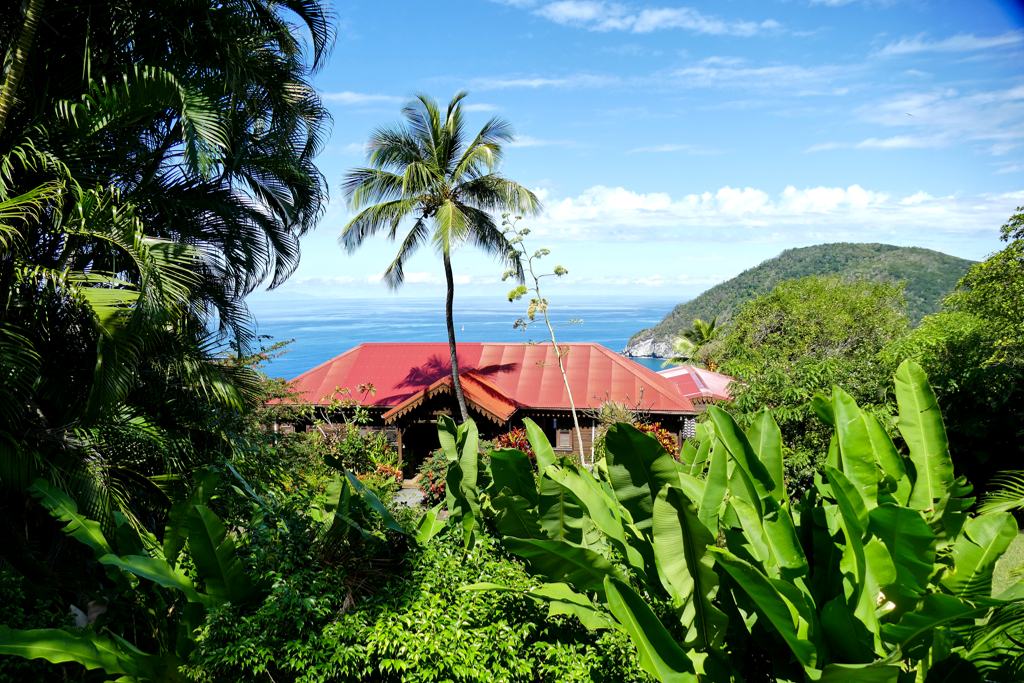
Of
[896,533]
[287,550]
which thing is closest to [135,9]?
[287,550]

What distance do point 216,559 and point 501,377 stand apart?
1595 centimetres

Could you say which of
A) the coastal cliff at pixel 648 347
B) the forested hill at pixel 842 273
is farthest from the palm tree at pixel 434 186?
the coastal cliff at pixel 648 347

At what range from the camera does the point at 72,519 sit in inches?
175

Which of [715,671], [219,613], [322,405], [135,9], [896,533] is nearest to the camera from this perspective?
[896,533]

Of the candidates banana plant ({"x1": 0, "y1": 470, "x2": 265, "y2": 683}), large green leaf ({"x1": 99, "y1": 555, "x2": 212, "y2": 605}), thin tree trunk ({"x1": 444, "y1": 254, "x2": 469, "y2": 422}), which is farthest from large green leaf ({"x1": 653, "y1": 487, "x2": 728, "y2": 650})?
thin tree trunk ({"x1": 444, "y1": 254, "x2": 469, "y2": 422})

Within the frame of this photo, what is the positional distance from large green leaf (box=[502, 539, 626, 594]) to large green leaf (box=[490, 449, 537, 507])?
0.92 m

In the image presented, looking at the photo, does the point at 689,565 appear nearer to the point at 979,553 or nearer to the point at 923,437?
the point at 979,553

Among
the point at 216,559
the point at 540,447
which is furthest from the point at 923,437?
the point at 216,559

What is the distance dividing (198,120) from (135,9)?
2.00m

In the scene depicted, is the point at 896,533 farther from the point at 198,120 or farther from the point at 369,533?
the point at 198,120

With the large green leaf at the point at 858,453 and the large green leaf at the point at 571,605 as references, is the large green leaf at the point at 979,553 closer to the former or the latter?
the large green leaf at the point at 858,453

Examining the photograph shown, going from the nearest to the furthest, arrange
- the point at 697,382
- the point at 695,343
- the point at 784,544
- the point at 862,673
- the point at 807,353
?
the point at 862,673 → the point at 784,544 → the point at 807,353 → the point at 697,382 → the point at 695,343

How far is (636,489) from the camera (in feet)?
12.1

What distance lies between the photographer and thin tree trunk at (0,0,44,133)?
5684 mm
